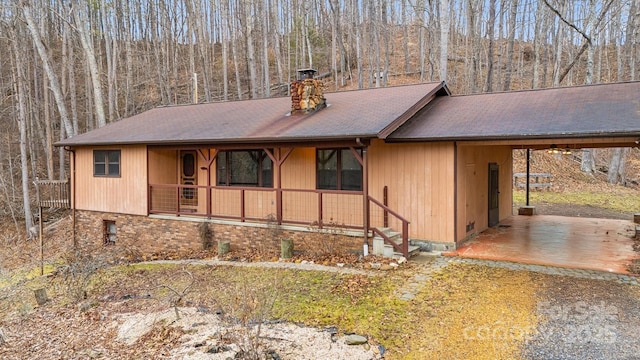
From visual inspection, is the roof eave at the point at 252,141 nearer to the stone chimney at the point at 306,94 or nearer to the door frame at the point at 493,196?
the stone chimney at the point at 306,94

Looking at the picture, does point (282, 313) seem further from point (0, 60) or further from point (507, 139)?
point (0, 60)

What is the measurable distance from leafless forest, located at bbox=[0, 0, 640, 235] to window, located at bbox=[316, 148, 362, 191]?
1253 cm

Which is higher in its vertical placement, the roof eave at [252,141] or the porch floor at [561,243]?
the roof eave at [252,141]

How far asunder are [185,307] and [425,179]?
5.64 m

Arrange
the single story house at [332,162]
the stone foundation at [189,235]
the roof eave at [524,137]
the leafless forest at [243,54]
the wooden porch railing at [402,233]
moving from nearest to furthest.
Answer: the roof eave at [524,137] < the wooden porch railing at [402,233] < the single story house at [332,162] < the stone foundation at [189,235] < the leafless forest at [243,54]

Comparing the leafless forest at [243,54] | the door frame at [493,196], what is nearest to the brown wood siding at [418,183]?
the door frame at [493,196]

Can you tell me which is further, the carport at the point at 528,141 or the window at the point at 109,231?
the window at the point at 109,231

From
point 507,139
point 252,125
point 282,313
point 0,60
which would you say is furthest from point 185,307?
point 0,60

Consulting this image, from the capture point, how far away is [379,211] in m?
9.77

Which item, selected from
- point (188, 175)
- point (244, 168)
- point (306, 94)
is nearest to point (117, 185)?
point (188, 175)

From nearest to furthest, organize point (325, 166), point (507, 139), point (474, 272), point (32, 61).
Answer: point (474, 272) → point (507, 139) → point (325, 166) → point (32, 61)

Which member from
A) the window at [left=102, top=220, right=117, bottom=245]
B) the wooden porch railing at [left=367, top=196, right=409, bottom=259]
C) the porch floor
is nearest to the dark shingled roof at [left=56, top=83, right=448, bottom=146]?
the wooden porch railing at [left=367, top=196, right=409, bottom=259]

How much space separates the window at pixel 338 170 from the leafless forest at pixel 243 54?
41.1 ft

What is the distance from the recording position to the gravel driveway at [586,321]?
465cm
